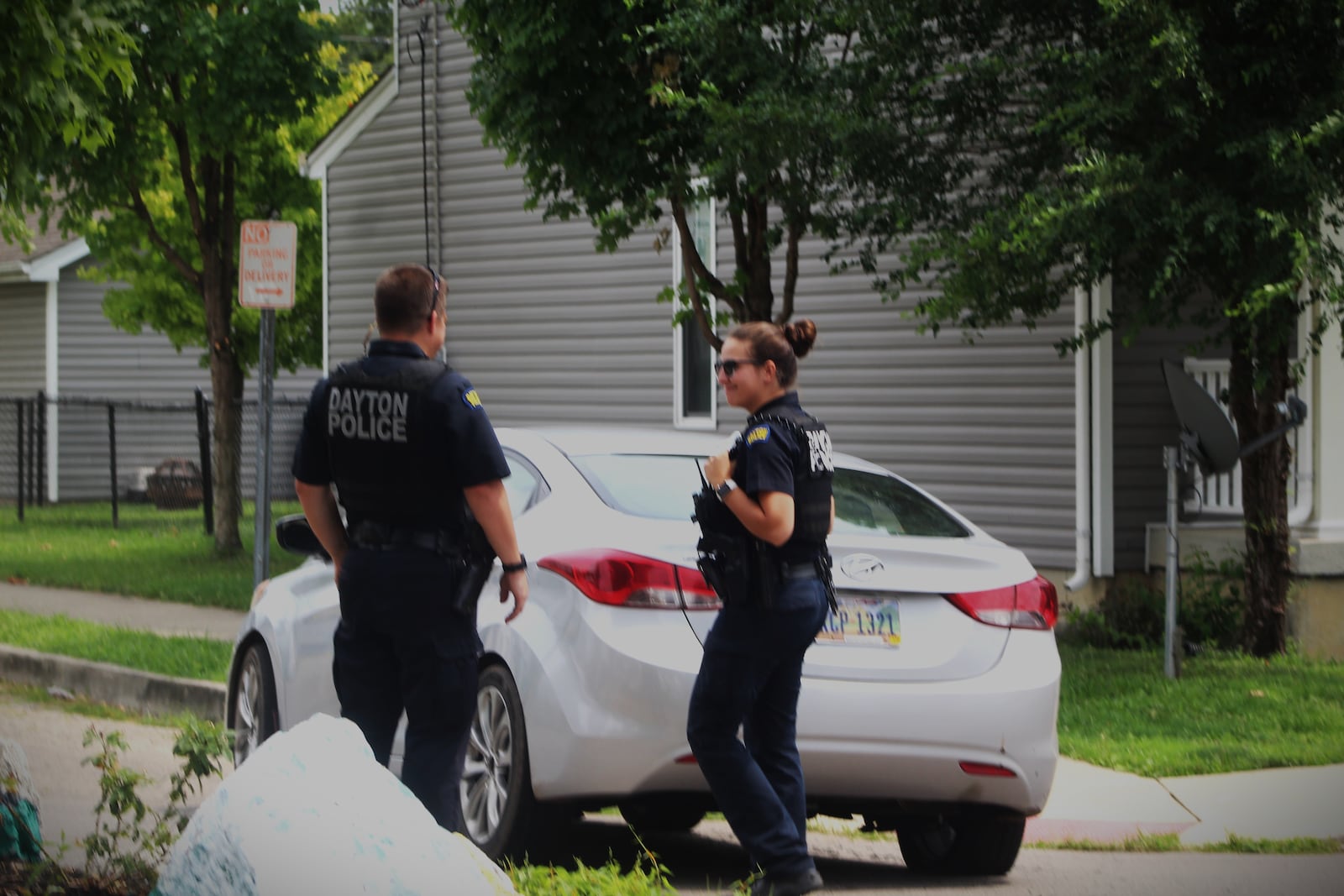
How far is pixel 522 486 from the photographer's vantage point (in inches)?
258

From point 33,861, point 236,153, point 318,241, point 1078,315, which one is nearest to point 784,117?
point 1078,315

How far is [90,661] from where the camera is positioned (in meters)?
11.8

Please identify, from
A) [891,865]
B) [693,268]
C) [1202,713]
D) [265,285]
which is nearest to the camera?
[891,865]

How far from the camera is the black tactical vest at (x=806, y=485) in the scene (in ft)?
17.2

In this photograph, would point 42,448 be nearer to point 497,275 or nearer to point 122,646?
point 497,275

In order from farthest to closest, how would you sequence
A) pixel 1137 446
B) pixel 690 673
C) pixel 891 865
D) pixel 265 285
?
pixel 1137 446, pixel 265 285, pixel 891 865, pixel 690 673

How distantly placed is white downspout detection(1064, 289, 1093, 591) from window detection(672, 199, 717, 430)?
418cm

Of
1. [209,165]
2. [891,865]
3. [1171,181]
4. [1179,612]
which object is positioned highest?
[209,165]

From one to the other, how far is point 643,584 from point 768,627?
0.71 m

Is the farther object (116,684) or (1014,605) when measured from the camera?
(116,684)

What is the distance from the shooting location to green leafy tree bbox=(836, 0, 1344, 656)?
9898 millimetres

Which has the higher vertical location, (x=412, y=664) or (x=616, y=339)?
(x=616, y=339)

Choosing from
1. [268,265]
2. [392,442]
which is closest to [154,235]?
[268,265]

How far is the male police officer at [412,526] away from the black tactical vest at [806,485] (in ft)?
2.65
